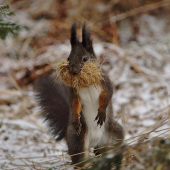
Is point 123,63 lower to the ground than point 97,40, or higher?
lower

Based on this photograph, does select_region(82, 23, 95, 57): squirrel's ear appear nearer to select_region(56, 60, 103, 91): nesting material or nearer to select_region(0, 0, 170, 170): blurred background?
select_region(56, 60, 103, 91): nesting material

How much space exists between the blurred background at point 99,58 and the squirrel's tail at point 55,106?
0.85 feet

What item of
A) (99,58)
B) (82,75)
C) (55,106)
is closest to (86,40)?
(82,75)

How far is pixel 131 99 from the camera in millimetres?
3748

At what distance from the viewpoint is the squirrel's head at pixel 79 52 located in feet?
→ 5.90

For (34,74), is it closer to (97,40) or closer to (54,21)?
(97,40)

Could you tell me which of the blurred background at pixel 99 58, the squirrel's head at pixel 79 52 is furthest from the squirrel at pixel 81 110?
the blurred background at pixel 99 58

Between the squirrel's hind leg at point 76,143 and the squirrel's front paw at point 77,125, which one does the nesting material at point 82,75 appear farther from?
the squirrel's hind leg at point 76,143

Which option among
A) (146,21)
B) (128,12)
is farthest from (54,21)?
(146,21)

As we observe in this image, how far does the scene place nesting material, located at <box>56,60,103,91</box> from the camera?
1838 mm

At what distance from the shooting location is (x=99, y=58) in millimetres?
4312

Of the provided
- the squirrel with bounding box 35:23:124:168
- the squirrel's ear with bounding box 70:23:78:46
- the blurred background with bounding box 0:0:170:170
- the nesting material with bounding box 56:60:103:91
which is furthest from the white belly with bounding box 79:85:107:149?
the squirrel's ear with bounding box 70:23:78:46

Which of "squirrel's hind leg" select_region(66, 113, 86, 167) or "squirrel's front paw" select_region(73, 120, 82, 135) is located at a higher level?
"squirrel's front paw" select_region(73, 120, 82, 135)

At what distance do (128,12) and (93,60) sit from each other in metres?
4.01
